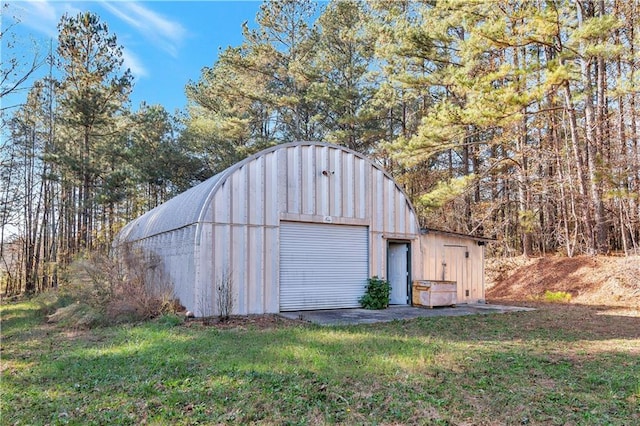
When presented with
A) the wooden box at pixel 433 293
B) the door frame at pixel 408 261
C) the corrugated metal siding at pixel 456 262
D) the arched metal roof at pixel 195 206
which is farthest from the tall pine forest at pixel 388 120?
the wooden box at pixel 433 293

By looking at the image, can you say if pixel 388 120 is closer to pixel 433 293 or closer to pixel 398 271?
pixel 398 271

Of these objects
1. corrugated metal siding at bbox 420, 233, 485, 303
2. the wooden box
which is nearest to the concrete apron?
the wooden box

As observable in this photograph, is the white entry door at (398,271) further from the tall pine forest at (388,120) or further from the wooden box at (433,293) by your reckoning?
the tall pine forest at (388,120)

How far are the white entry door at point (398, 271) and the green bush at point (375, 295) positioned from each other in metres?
0.86

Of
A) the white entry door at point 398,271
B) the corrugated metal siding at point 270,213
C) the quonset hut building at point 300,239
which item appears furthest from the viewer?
the white entry door at point 398,271

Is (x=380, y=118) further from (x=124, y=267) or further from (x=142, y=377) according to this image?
(x=142, y=377)

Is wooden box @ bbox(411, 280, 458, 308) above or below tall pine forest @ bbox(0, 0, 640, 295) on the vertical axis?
below

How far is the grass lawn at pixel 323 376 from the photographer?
392 centimetres

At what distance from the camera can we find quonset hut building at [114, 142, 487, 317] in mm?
10086

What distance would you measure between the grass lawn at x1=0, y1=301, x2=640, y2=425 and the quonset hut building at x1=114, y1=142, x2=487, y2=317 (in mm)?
2252

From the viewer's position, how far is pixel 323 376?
194 inches

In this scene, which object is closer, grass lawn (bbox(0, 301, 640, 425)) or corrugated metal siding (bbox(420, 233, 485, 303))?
grass lawn (bbox(0, 301, 640, 425))

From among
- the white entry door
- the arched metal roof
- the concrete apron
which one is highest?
the arched metal roof

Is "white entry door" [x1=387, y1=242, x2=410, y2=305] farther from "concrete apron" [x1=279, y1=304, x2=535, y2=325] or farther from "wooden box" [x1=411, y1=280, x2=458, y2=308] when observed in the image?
"concrete apron" [x1=279, y1=304, x2=535, y2=325]
